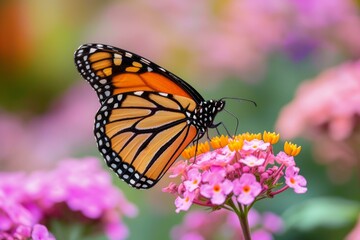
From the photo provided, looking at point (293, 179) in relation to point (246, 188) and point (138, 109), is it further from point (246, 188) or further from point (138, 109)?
point (138, 109)

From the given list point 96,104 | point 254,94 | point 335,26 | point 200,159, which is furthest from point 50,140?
point 200,159

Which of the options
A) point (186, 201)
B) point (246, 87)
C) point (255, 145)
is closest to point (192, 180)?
point (186, 201)

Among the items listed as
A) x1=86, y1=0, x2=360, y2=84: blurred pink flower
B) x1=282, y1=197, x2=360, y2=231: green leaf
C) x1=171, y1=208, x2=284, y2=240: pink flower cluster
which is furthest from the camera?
x1=86, y1=0, x2=360, y2=84: blurred pink flower

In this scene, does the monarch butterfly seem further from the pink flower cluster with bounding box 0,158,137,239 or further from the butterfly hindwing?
the pink flower cluster with bounding box 0,158,137,239

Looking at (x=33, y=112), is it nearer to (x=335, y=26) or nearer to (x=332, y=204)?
(x=335, y=26)

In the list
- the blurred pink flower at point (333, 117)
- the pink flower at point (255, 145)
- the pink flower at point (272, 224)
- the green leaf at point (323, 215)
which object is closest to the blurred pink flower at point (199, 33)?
the blurred pink flower at point (333, 117)

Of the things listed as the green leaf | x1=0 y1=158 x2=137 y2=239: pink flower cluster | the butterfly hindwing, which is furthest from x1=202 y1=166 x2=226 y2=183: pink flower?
the green leaf
